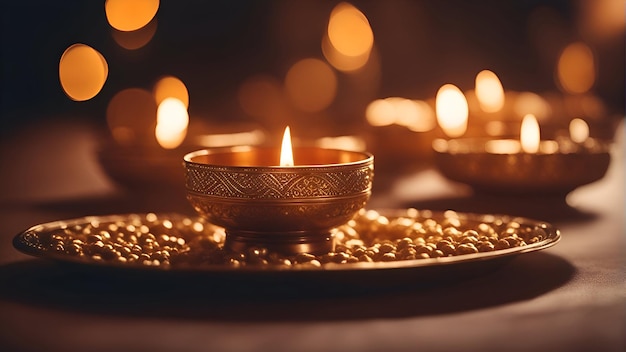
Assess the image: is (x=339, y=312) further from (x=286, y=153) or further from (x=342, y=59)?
(x=342, y=59)

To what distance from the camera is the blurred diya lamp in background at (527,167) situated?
4.16ft

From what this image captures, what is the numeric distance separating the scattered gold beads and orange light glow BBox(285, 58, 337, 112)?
157 inches

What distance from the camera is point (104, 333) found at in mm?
629

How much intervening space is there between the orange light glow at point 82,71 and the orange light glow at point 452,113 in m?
2.91

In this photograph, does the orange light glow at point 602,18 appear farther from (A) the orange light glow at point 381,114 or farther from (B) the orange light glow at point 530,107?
(A) the orange light glow at point 381,114

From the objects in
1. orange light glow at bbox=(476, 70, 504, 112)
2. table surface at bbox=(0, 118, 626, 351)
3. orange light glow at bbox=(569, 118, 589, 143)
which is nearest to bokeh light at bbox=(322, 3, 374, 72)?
orange light glow at bbox=(476, 70, 504, 112)

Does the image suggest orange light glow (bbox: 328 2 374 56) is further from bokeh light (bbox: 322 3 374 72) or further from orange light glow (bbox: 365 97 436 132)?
orange light glow (bbox: 365 97 436 132)

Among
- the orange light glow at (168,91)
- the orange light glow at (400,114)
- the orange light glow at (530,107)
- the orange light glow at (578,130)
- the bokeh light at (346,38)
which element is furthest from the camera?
the bokeh light at (346,38)

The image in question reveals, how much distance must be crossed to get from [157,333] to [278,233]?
0.22 metres

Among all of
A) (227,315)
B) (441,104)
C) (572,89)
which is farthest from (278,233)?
(572,89)

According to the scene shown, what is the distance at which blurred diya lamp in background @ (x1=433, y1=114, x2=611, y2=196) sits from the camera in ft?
4.16

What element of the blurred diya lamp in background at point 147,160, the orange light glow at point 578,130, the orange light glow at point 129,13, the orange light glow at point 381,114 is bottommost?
the blurred diya lamp in background at point 147,160

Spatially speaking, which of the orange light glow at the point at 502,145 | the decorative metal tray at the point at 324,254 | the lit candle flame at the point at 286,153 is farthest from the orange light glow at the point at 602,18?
the lit candle flame at the point at 286,153

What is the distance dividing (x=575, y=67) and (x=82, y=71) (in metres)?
2.40
